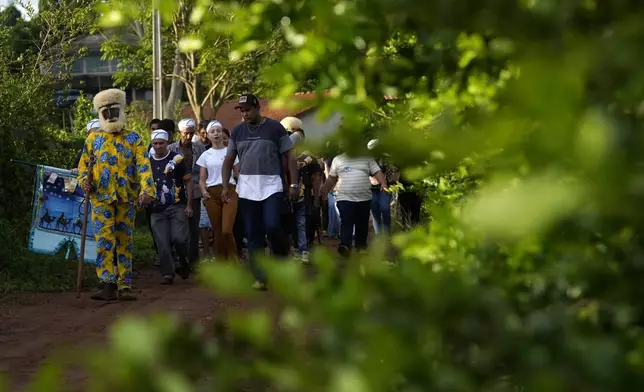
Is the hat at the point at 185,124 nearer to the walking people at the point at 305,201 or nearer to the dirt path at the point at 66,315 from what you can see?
the walking people at the point at 305,201

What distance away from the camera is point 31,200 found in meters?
12.9

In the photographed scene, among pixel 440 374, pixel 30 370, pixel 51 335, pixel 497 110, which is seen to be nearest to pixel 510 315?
pixel 440 374

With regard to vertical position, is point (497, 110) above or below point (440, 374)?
above

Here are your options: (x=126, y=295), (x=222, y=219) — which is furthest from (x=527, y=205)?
(x=222, y=219)

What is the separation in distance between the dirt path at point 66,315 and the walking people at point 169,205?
1.26 feet

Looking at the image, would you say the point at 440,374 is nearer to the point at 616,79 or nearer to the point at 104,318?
the point at 616,79

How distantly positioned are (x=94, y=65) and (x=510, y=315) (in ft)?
291

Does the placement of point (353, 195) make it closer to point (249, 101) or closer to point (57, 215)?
point (249, 101)

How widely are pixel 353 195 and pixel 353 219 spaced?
324 mm

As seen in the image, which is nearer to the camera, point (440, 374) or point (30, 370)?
point (440, 374)

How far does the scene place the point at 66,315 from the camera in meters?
9.15

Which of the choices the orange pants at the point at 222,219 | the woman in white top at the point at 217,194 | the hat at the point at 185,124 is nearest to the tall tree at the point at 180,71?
the hat at the point at 185,124

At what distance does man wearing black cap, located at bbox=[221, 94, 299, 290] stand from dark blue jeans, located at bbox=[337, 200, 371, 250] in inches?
90.2

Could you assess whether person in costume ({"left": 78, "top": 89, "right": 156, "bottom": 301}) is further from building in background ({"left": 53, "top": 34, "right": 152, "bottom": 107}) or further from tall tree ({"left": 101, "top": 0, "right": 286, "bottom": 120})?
building in background ({"left": 53, "top": 34, "right": 152, "bottom": 107})
